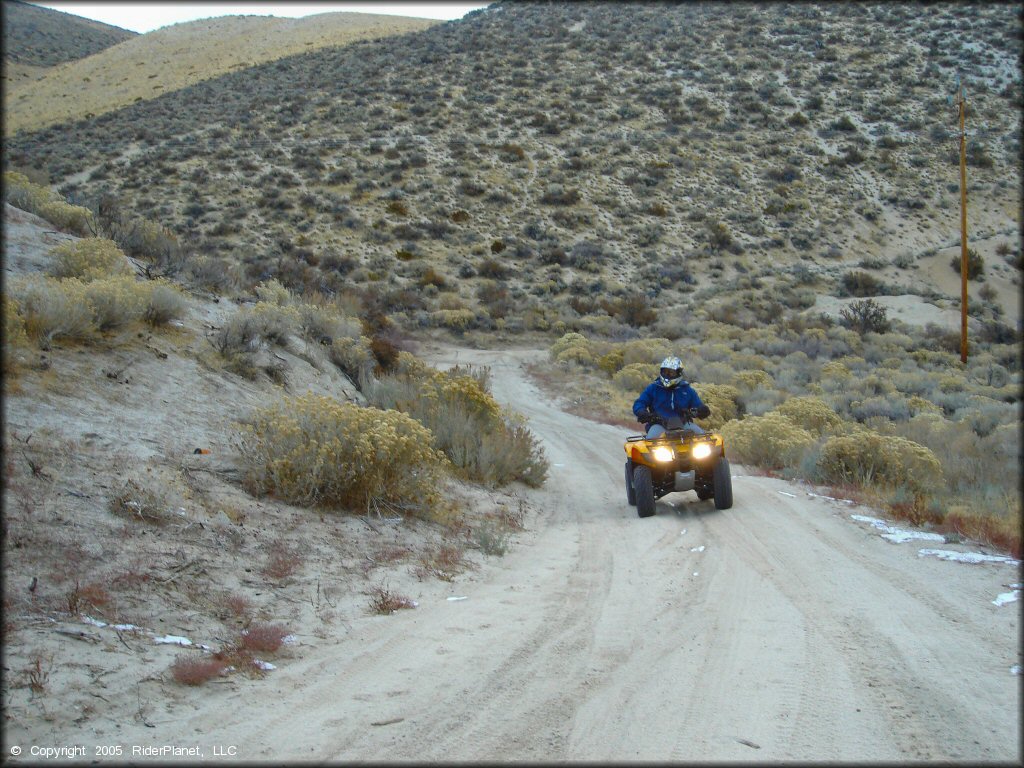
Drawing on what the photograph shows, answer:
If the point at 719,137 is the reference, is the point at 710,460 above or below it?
below

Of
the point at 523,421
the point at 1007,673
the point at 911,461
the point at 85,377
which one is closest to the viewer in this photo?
the point at 1007,673

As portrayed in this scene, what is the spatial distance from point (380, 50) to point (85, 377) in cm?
6511

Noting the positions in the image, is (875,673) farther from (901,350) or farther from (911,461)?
(901,350)

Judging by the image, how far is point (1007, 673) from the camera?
444cm

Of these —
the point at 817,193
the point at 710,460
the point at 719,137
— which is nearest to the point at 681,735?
the point at 710,460

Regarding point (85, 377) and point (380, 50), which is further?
point (380, 50)

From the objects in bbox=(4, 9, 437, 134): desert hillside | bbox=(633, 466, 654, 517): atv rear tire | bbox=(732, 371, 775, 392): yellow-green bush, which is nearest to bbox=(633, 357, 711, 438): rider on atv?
bbox=(633, 466, 654, 517): atv rear tire

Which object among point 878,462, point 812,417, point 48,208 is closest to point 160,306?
point 48,208

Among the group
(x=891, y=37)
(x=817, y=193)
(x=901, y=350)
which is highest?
(x=891, y=37)

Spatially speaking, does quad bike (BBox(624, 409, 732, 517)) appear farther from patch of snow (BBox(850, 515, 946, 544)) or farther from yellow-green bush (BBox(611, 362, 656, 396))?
yellow-green bush (BBox(611, 362, 656, 396))

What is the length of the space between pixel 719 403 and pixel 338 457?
39.5ft

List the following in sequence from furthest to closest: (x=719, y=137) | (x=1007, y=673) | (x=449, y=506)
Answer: (x=719, y=137) < (x=449, y=506) < (x=1007, y=673)

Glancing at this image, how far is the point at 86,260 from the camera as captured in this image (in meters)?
10.4

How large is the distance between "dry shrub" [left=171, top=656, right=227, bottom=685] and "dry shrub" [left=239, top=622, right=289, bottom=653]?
0.28 metres
